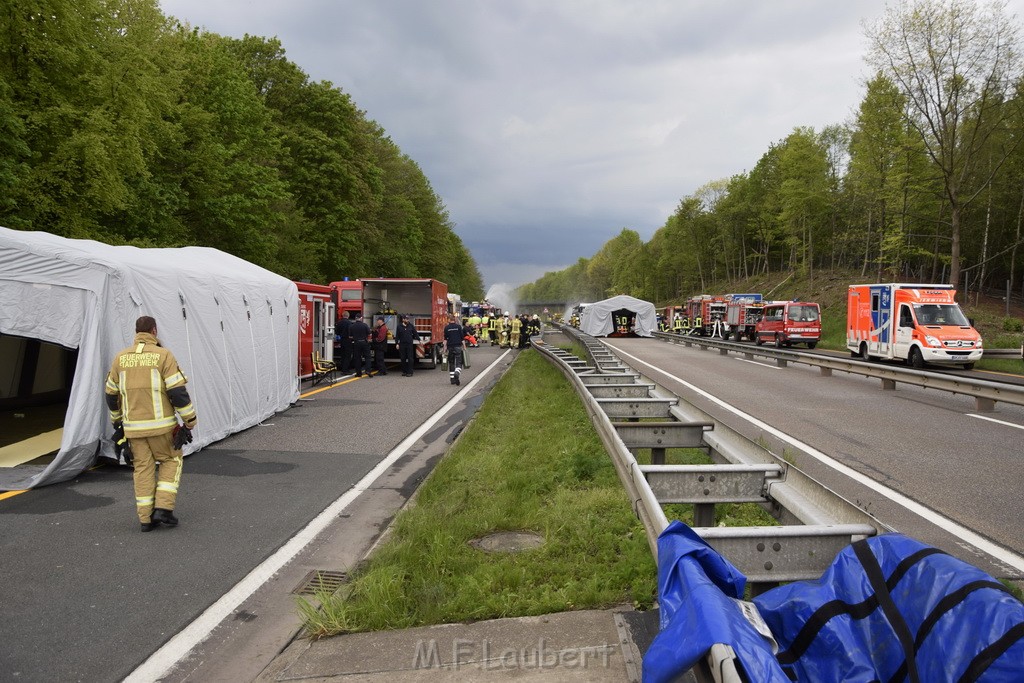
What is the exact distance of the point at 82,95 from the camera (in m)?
20.6

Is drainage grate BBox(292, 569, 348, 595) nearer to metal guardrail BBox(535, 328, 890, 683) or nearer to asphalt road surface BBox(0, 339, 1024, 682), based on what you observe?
asphalt road surface BBox(0, 339, 1024, 682)

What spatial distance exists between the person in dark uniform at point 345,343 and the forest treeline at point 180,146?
7.45 meters

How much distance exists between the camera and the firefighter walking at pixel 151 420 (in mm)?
6277

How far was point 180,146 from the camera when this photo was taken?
2855 cm

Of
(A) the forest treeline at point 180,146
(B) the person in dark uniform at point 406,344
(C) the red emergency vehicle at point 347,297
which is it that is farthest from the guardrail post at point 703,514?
(C) the red emergency vehicle at point 347,297

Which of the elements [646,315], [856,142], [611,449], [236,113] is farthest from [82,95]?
[856,142]

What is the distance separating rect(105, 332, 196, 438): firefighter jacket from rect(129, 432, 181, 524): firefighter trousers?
0.11 meters

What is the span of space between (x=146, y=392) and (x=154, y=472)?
71 cm

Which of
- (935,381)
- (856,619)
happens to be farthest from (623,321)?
(856,619)

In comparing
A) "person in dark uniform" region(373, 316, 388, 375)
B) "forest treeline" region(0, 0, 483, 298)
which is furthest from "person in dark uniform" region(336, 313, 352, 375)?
"forest treeline" region(0, 0, 483, 298)

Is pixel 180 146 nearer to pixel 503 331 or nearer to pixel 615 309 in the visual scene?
pixel 503 331

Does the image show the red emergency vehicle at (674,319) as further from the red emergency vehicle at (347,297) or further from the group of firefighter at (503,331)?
the red emergency vehicle at (347,297)

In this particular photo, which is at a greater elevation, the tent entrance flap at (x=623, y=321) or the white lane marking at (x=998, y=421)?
the tent entrance flap at (x=623, y=321)

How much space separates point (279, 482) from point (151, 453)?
184 centimetres
